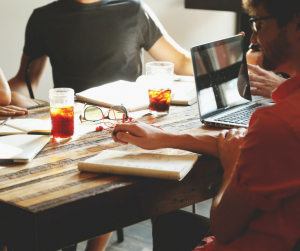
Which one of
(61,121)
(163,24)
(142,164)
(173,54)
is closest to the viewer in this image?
(142,164)

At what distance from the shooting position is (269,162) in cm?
59

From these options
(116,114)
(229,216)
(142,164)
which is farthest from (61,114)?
(229,216)

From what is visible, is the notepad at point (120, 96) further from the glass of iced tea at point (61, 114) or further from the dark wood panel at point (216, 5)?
the dark wood panel at point (216, 5)

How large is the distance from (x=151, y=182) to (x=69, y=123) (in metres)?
0.40

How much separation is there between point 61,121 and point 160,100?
1.27 feet

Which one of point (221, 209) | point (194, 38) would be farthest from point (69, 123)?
point (194, 38)

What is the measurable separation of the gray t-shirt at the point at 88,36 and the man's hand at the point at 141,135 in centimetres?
128

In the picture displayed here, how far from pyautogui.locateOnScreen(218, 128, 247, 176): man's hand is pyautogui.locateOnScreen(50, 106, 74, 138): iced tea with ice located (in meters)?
0.45

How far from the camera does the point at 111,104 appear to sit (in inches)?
55.2

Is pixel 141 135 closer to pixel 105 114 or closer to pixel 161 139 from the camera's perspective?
pixel 161 139

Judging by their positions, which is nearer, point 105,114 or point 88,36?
point 105,114

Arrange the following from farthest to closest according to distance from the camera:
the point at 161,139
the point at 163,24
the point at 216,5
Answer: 1. the point at 163,24
2. the point at 216,5
3. the point at 161,139

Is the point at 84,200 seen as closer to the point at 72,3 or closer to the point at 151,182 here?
the point at 151,182

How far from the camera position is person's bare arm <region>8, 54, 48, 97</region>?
2176 mm
